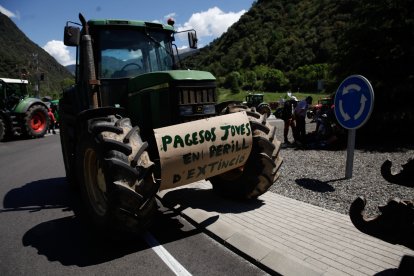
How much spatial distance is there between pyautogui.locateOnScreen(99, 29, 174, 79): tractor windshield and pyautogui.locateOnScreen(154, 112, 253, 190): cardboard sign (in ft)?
5.95

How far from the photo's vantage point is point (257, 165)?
4.74 m

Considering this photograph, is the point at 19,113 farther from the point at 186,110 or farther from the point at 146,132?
the point at 186,110

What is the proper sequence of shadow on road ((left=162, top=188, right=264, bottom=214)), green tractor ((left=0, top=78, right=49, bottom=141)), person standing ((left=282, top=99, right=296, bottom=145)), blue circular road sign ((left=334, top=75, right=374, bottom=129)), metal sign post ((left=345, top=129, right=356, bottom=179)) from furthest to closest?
green tractor ((left=0, top=78, right=49, bottom=141)) → person standing ((left=282, top=99, right=296, bottom=145)) → metal sign post ((left=345, top=129, right=356, bottom=179)) → blue circular road sign ((left=334, top=75, right=374, bottom=129)) → shadow on road ((left=162, top=188, right=264, bottom=214))

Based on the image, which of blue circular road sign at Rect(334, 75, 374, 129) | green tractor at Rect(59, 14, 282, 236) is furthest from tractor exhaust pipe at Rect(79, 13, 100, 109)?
blue circular road sign at Rect(334, 75, 374, 129)

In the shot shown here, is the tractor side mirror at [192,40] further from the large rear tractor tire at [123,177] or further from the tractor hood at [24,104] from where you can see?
the tractor hood at [24,104]

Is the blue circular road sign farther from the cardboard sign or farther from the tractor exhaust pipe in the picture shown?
the tractor exhaust pipe

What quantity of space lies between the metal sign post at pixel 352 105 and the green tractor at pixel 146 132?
6.07 ft

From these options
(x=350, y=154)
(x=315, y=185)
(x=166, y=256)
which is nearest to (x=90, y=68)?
(x=166, y=256)

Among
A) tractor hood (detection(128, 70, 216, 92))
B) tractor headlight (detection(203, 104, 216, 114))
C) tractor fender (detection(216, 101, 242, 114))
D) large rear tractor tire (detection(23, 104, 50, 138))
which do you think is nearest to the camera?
tractor hood (detection(128, 70, 216, 92))

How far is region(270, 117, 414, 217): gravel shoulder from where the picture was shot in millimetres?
4965

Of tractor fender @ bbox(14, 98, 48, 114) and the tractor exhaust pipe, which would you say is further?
tractor fender @ bbox(14, 98, 48, 114)

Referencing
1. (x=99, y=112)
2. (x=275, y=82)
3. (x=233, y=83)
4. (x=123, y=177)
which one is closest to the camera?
(x=123, y=177)

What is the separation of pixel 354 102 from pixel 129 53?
12.7 ft

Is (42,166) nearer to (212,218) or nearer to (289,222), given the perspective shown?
(212,218)
